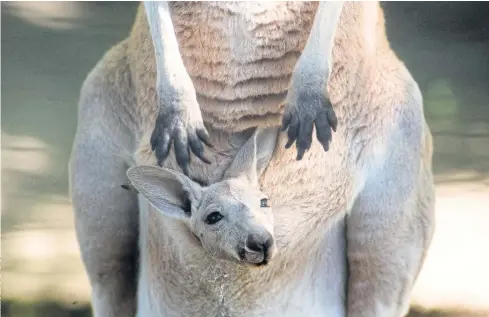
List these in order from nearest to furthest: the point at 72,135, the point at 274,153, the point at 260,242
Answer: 1. the point at 260,242
2. the point at 274,153
3. the point at 72,135

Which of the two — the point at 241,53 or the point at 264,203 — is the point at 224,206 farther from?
the point at 241,53

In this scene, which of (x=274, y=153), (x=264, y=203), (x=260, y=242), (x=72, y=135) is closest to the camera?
(x=260, y=242)

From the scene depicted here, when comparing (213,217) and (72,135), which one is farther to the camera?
(72,135)

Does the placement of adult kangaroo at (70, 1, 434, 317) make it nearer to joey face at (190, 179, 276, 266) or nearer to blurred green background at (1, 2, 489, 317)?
joey face at (190, 179, 276, 266)

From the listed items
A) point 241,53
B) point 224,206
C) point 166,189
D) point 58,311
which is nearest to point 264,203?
point 224,206

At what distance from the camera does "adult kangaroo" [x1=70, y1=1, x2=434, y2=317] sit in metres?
2.29

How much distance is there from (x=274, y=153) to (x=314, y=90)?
0.19 metres

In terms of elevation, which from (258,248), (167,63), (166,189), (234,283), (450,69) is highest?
(167,63)

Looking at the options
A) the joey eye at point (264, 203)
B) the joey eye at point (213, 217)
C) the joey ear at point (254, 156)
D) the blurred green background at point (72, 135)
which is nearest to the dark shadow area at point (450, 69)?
the blurred green background at point (72, 135)

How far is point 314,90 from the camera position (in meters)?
2.27

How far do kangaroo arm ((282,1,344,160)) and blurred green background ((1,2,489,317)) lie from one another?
61 cm

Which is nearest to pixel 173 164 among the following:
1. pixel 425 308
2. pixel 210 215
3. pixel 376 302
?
pixel 210 215

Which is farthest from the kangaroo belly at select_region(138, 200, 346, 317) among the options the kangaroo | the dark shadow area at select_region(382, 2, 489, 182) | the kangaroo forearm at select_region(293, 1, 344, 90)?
the dark shadow area at select_region(382, 2, 489, 182)

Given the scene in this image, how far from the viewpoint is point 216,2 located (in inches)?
91.7
